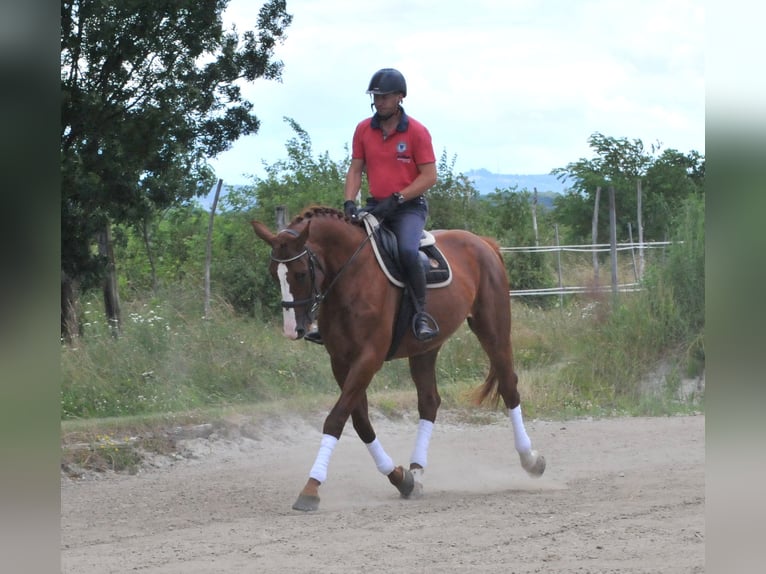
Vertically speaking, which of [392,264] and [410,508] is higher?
[392,264]

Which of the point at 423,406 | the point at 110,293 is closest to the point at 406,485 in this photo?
the point at 423,406

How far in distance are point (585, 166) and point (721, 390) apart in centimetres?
2379

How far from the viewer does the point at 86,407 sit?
1047 centimetres

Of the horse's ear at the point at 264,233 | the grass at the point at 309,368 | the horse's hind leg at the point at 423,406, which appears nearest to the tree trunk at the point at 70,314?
the grass at the point at 309,368

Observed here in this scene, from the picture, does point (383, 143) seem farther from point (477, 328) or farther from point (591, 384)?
point (591, 384)

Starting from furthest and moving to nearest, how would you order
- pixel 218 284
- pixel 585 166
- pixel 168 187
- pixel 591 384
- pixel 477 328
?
pixel 585 166 → pixel 218 284 → pixel 591 384 → pixel 168 187 → pixel 477 328

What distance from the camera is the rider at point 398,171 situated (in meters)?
7.71

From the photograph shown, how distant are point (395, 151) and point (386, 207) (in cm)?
48

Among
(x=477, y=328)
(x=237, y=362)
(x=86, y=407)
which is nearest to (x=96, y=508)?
(x=86, y=407)

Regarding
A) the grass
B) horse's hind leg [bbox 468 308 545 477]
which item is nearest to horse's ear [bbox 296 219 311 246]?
horse's hind leg [bbox 468 308 545 477]

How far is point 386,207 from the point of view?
775 centimetres

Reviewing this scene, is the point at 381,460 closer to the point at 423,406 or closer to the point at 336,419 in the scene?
the point at 336,419

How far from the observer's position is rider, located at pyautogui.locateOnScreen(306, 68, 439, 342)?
7.71 metres

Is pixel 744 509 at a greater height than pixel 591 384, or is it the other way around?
pixel 744 509
